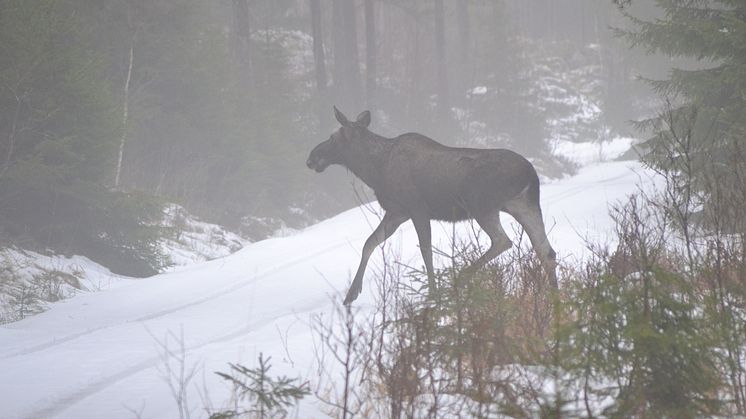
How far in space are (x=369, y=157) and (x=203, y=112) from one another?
38.6 ft

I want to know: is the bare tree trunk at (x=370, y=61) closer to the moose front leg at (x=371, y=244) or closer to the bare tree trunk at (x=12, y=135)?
the bare tree trunk at (x=12, y=135)

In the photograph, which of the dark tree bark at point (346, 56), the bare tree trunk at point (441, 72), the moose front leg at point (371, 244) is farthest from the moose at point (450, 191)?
the bare tree trunk at point (441, 72)

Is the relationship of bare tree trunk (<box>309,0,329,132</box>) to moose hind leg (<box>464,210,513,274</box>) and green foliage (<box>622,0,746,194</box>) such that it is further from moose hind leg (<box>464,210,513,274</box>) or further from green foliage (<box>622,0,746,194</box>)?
moose hind leg (<box>464,210,513,274</box>)

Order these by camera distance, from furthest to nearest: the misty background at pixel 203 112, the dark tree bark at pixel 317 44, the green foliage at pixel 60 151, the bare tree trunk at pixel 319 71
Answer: the dark tree bark at pixel 317 44 → the bare tree trunk at pixel 319 71 → the misty background at pixel 203 112 → the green foliage at pixel 60 151

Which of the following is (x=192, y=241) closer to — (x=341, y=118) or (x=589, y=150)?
(x=341, y=118)

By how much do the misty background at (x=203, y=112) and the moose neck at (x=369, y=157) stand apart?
0.44 m

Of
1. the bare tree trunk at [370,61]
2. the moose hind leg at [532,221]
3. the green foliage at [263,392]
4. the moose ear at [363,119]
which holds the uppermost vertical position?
the bare tree trunk at [370,61]

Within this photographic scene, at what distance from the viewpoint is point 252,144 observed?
69.4ft

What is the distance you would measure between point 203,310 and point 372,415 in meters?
4.27

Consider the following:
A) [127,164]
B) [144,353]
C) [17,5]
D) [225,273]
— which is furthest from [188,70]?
[144,353]

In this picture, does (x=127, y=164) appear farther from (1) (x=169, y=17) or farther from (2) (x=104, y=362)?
(2) (x=104, y=362)

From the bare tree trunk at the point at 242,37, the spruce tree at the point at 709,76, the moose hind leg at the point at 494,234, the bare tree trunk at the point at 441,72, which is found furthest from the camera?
the bare tree trunk at the point at 441,72

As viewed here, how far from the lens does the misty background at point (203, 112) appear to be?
11.6m

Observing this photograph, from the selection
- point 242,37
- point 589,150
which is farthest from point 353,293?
point 589,150
